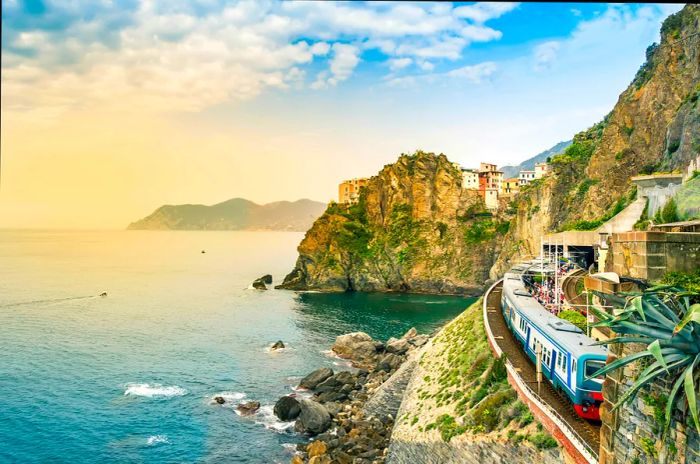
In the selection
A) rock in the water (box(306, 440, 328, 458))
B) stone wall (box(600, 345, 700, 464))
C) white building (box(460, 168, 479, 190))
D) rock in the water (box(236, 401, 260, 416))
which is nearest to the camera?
stone wall (box(600, 345, 700, 464))

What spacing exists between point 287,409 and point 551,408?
80.2ft

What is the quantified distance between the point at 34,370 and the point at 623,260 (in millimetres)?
51162

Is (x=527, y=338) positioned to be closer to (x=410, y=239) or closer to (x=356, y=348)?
(x=356, y=348)

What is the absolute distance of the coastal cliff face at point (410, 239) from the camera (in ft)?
332

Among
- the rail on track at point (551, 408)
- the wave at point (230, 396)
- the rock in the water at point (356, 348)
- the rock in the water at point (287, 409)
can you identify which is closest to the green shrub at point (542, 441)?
the rail on track at point (551, 408)

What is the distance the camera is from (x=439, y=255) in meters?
102

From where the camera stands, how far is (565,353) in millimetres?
18234

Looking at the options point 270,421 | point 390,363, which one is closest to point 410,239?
point 390,363

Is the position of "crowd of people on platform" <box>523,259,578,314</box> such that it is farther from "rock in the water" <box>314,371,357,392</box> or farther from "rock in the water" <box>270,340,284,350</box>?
"rock in the water" <box>270,340,284,350</box>

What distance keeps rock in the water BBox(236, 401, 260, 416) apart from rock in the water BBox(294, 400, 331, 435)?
4.60 metres

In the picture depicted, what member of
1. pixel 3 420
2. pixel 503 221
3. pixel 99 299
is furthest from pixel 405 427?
pixel 503 221

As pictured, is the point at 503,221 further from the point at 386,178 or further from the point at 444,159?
the point at 386,178

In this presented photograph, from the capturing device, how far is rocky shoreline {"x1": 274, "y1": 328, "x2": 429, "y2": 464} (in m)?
29.7

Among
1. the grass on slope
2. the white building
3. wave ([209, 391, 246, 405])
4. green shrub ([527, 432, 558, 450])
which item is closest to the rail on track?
green shrub ([527, 432, 558, 450])
